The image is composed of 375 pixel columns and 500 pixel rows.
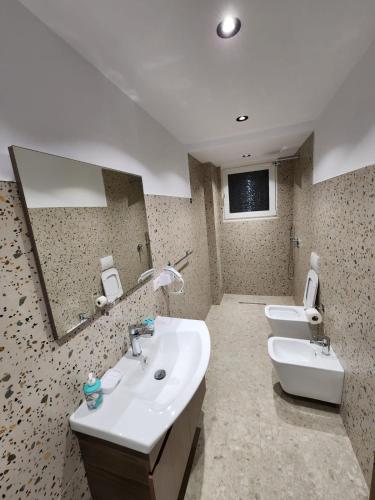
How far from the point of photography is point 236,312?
3289mm

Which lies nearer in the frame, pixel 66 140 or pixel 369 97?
pixel 66 140

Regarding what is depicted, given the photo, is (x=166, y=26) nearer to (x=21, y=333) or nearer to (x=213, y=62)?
(x=213, y=62)

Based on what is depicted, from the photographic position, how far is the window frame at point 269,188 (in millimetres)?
3307

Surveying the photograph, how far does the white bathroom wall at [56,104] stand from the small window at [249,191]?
7.85ft

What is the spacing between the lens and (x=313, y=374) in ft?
5.24

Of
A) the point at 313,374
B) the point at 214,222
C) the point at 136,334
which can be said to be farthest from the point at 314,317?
the point at 214,222

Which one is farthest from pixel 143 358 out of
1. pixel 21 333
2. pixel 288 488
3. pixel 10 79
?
pixel 10 79

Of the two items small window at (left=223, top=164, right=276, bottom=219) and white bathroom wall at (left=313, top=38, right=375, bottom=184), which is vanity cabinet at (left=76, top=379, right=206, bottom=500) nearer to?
white bathroom wall at (left=313, top=38, right=375, bottom=184)

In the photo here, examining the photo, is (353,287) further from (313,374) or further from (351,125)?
(351,125)

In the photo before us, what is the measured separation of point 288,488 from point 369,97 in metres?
2.26

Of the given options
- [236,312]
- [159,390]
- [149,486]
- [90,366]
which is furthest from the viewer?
[236,312]

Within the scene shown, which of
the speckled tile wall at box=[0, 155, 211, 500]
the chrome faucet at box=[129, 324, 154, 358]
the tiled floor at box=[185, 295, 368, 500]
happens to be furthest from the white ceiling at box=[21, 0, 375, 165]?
the tiled floor at box=[185, 295, 368, 500]

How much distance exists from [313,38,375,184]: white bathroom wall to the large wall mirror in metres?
1.36

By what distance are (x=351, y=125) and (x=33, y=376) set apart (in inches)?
82.7
